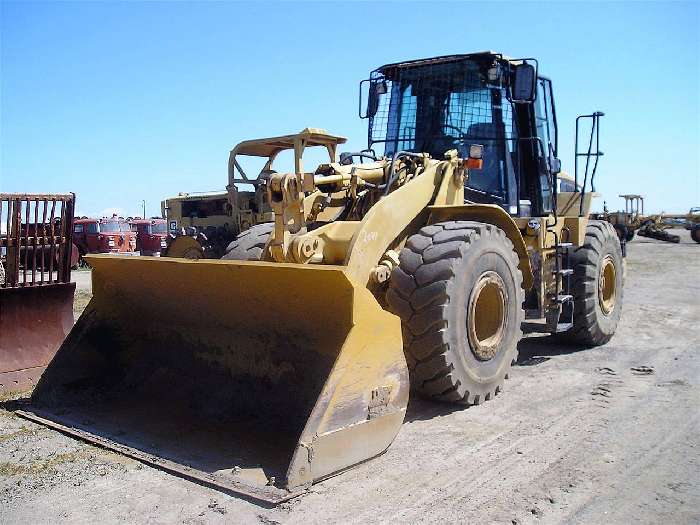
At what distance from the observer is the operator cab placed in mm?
6961

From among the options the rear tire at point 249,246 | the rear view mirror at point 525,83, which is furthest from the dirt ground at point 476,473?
the rear view mirror at point 525,83

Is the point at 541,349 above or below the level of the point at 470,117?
below

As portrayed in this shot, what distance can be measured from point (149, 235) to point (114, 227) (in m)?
1.43

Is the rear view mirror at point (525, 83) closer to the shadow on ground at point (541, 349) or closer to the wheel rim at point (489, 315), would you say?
the wheel rim at point (489, 315)

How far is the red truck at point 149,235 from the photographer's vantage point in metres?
26.9

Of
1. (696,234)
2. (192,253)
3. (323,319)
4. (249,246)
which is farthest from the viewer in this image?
(696,234)

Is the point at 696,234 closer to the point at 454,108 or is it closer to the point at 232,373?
the point at 454,108

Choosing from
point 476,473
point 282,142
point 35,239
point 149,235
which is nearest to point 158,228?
→ point 149,235

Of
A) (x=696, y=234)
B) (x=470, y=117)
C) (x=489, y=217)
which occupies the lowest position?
(x=489, y=217)

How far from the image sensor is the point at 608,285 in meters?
8.71

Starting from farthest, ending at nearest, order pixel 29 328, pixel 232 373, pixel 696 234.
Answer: pixel 696 234 < pixel 29 328 < pixel 232 373

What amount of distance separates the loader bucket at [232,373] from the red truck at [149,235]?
2140cm

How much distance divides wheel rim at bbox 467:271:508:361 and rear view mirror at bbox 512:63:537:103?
193 centimetres

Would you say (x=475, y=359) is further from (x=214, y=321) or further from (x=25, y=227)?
(x=25, y=227)
